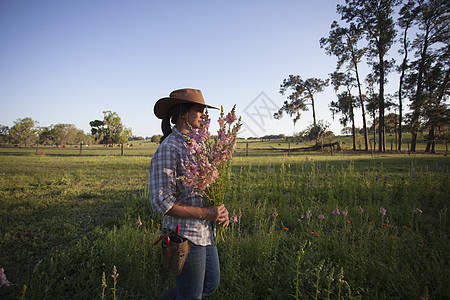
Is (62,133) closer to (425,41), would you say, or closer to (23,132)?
(23,132)

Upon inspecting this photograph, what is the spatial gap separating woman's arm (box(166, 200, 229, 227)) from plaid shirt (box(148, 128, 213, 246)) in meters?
0.06

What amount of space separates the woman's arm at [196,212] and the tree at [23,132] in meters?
81.1

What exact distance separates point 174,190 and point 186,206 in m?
0.15

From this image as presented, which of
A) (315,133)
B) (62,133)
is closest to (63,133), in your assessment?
(62,133)

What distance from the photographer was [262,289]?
2.55 metres

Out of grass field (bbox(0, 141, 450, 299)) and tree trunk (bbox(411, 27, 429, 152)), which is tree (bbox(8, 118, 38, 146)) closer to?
grass field (bbox(0, 141, 450, 299))

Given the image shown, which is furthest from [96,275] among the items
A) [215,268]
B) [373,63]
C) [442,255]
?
[373,63]

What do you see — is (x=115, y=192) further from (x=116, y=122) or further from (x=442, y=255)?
(x=116, y=122)

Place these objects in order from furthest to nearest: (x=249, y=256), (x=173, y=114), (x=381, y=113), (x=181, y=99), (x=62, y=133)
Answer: (x=62, y=133)
(x=381, y=113)
(x=249, y=256)
(x=173, y=114)
(x=181, y=99)

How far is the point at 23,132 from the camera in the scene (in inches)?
2438

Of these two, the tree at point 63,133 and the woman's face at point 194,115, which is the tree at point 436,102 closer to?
the woman's face at point 194,115

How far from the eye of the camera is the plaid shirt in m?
1.49

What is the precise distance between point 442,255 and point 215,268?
3.36 m

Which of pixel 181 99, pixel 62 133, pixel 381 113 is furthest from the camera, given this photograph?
pixel 62 133
